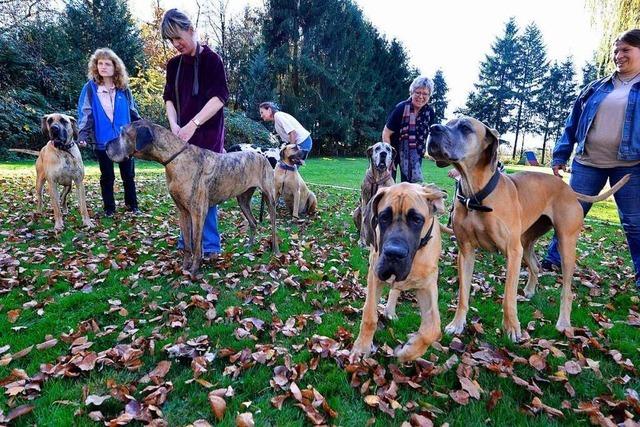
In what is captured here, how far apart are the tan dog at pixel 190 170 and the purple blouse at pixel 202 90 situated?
39 centimetres

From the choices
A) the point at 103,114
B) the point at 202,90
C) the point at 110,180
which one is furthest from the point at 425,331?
the point at 110,180

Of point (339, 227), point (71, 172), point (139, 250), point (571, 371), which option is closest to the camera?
point (571, 371)

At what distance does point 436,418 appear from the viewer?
230 cm

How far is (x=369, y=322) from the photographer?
286cm

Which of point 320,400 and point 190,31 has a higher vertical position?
point 190,31

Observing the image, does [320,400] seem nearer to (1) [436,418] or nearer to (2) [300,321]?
(1) [436,418]

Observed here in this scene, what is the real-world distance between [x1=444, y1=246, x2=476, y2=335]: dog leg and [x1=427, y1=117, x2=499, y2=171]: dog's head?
31.2 inches

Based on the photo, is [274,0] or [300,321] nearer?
[300,321]

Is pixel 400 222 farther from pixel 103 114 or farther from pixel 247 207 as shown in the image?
pixel 103 114

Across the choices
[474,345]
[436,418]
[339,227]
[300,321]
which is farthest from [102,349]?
[339,227]

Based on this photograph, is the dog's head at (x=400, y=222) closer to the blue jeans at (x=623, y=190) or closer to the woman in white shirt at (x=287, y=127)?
the blue jeans at (x=623, y=190)

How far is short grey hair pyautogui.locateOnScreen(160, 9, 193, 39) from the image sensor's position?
160 inches

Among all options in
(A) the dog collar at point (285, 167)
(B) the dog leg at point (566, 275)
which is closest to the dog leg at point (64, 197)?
(A) the dog collar at point (285, 167)

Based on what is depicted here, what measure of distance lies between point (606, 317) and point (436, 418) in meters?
2.52
